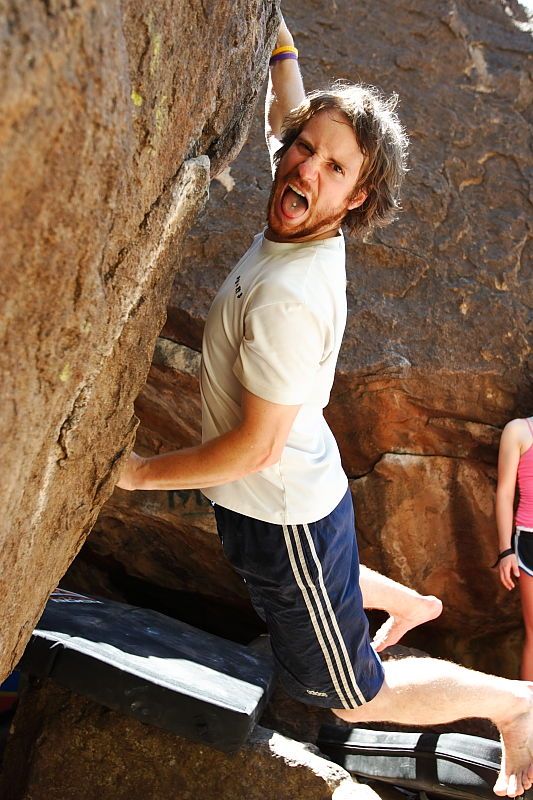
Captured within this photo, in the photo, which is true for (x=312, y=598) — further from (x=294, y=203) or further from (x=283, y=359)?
(x=294, y=203)

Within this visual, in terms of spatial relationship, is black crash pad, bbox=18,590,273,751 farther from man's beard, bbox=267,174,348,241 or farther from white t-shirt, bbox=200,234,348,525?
man's beard, bbox=267,174,348,241

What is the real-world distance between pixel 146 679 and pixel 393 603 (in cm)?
80

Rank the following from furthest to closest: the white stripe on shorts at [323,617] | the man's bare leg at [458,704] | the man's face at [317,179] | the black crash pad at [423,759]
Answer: the black crash pad at [423,759]
the man's bare leg at [458,704]
the white stripe on shorts at [323,617]
the man's face at [317,179]

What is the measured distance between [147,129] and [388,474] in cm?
229

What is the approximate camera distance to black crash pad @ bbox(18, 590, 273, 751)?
247 cm

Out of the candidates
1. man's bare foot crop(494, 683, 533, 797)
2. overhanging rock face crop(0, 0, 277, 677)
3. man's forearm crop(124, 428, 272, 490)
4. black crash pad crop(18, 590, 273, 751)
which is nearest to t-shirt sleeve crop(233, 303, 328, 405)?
man's forearm crop(124, 428, 272, 490)

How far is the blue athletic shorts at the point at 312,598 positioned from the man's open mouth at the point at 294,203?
74cm

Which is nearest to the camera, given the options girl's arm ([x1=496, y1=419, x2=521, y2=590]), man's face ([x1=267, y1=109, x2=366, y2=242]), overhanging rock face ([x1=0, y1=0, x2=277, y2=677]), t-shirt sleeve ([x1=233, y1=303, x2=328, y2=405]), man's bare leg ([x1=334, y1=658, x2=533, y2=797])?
overhanging rock face ([x1=0, y1=0, x2=277, y2=677])

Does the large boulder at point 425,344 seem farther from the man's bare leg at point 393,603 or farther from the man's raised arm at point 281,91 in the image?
the man's raised arm at point 281,91

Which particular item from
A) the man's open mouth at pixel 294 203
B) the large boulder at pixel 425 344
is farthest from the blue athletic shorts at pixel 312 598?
the large boulder at pixel 425 344

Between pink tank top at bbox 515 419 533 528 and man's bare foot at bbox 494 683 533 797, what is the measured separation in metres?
0.93

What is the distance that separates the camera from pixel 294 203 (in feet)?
6.45

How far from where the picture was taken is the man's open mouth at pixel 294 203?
196 centimetres

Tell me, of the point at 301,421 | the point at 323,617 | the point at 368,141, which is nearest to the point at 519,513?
the point at 323,617
